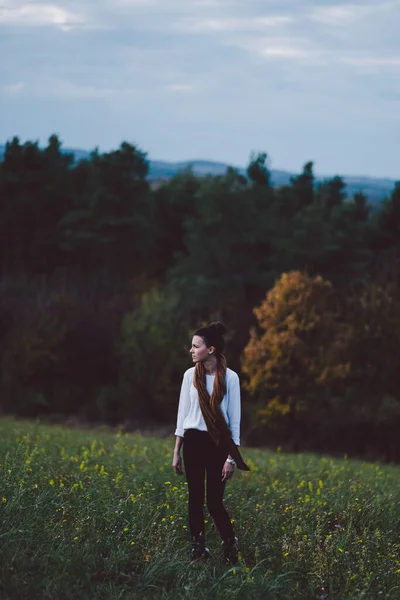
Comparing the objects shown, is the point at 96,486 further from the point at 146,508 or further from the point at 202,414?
the point at 202,414

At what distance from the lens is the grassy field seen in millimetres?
5836

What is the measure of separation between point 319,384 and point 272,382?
207 centimetres

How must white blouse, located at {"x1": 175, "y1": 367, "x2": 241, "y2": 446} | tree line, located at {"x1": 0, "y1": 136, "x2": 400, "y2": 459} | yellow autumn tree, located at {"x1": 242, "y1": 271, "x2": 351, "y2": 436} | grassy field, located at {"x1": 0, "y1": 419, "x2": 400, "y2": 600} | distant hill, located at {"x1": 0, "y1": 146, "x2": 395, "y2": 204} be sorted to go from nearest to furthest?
grassy field, located at {"x1": 0, "y1": 419, "x2": 400, "y2": 600}, white blouse, located at {"x1": 175, "y1": 367, "x2": 241, "y2": 446}, yellow autumn tree, located at {"x1": 242, "y1": 271, "x2": 351, "y2": 436}, tree line, located at {"x1": 0, "y1": 136, "x2": 400, "y2": 459}, distant hill, located at {"x1": 0, "y1": 146, "x2": 395, "y2": 204}

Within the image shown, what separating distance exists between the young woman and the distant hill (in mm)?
51646

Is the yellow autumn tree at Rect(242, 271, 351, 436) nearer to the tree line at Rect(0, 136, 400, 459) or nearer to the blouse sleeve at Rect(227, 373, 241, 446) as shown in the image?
the tree line at Rect(0, 136, 400, 459)

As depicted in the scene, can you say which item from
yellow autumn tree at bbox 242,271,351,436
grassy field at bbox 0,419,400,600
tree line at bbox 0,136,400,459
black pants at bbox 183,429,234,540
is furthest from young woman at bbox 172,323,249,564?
tree line at bbox 0,136,400,459

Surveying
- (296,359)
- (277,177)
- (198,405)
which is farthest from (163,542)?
(277,177)

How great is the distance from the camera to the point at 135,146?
60.3 m

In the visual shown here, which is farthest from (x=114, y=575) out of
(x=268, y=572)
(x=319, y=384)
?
(x=319, y=384)

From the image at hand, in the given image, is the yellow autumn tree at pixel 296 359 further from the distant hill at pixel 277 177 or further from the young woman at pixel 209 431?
the young woman at pixel 209 431

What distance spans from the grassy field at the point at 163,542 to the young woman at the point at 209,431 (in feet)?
0.89

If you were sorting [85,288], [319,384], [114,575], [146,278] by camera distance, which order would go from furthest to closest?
[146,278], [85,288], [319,384], [114,575]

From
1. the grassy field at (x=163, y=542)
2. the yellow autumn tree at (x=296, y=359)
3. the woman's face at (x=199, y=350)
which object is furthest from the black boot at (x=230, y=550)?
the yellow autumn tree at (x=296, y=359)

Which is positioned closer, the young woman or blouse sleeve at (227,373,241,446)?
the young woman
